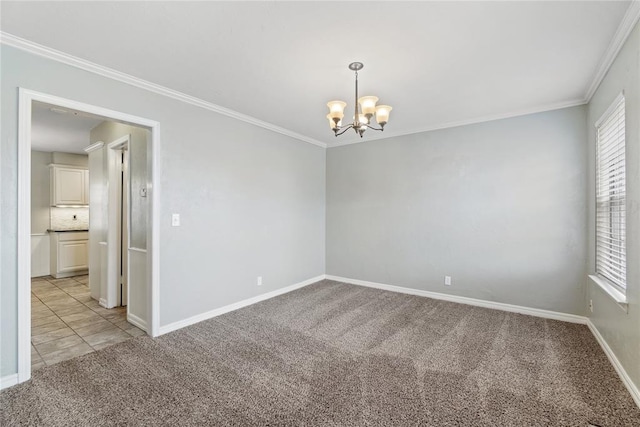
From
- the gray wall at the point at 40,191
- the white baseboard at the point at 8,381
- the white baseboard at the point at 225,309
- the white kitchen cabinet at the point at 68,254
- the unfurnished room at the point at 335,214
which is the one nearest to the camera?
the unfurnished room at the point at 335,214

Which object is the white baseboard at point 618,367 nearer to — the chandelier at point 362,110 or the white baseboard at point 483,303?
→ the white baseboard at point 483,303

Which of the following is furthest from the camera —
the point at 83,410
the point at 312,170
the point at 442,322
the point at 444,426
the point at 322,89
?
the point at 312,170

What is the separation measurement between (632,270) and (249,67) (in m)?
3.40

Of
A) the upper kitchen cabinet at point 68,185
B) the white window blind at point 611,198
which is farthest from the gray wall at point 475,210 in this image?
the upper kitchen cabinet at point 68,185

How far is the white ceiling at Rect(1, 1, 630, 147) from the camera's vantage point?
186 centimetres

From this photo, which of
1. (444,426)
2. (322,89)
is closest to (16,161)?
(322,89)

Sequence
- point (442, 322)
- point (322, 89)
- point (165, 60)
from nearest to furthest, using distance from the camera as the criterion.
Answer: point (165, 60)
point (322, 89)
point (442, 322)

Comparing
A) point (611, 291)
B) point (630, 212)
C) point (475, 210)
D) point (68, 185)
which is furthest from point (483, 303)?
point (68, 185)

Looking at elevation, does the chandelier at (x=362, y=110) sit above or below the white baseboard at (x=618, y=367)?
above

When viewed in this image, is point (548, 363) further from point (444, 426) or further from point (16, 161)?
point (16, 161)

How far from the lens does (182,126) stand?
127 inches

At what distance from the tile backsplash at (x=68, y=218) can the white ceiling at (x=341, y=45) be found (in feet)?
16.9

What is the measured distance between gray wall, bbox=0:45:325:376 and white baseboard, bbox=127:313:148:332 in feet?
1.06

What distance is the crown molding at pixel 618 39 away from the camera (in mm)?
1859
